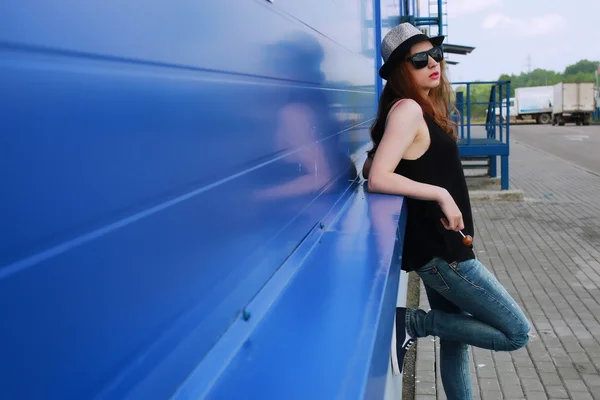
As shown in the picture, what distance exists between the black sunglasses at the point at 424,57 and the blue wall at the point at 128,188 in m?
1.21

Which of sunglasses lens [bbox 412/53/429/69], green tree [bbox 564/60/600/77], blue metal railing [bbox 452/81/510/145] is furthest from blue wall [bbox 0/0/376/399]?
green tree [bbox 564/60/600/77]

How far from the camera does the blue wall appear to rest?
2.03ft

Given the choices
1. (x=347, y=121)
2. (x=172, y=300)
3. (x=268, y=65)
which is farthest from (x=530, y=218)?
→ (x=172, y=300)

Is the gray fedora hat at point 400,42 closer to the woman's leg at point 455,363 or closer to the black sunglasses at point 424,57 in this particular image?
the black sunglasses at point 424,57

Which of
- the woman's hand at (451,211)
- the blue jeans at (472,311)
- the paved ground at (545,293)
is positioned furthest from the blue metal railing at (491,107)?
the woman's hand at (451,211)

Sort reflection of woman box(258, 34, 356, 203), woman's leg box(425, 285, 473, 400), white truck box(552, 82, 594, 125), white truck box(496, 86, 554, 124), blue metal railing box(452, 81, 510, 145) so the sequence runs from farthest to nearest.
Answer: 1. white truck box(496, 86, 554, 124)
2. white truck box(552, 82, 594, 125)
3. blue metal railing box(452, 81, 510, 145)
4. woman's leg box(425, 285, 473, 400)
5. reflection of woman box(258, 34, 356, 203)

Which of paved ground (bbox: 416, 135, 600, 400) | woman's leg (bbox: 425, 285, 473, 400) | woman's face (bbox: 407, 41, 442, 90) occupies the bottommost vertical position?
paved ground (bbox: 416, 135, 600, 400)

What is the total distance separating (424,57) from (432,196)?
2.01ft

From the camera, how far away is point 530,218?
29.5 ft

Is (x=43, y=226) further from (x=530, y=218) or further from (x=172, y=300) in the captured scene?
(x=530, y=218)

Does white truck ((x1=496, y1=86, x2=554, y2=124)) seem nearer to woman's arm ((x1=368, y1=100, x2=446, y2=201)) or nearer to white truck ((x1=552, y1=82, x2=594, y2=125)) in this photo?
white truck ((x1=552, y1=82, x2=594, y2=125))

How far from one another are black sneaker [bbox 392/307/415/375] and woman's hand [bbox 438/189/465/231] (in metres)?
0.58

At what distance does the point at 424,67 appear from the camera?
105 inches

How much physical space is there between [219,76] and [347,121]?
6.57 ft
